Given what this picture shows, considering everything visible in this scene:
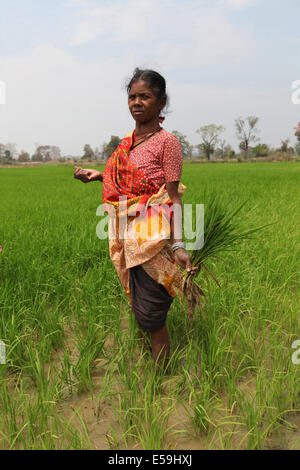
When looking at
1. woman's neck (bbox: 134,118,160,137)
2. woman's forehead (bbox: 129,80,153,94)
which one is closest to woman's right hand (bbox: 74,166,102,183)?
woman's neck (bbox: 134,118,160,137)

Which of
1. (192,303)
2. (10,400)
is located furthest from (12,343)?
(192,303)

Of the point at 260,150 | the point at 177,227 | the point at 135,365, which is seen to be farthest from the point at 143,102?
the point at 260,150

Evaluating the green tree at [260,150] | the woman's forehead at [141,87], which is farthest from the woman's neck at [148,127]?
the green tree at [260,150]

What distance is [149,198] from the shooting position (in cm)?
131

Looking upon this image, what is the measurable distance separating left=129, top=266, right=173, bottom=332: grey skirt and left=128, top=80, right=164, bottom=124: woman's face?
23.8 inches

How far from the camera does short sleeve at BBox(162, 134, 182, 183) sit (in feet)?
4.20

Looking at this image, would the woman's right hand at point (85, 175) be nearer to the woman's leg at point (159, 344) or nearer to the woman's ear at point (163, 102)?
the woman's ear at point (163, 102)

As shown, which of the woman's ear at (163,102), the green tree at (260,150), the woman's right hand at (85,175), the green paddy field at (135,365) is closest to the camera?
the green paddy field at (135,365)

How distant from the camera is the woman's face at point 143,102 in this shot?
1.28 meters

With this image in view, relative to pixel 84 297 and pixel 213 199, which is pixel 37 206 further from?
pixel 213 199

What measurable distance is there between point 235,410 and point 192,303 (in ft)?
1.50

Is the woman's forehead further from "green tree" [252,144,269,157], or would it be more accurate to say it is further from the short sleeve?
"green tree" [252,144,269,157]

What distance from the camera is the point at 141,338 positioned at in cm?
157

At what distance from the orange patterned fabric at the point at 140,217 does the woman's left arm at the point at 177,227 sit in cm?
3
